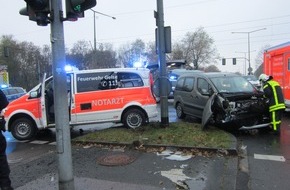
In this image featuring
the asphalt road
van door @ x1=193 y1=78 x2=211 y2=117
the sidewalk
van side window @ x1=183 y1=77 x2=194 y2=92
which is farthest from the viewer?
van side window @ x1=183 y1=77 x2=194 y2=92

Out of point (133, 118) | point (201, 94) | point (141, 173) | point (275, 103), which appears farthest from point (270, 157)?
point (133, 118)

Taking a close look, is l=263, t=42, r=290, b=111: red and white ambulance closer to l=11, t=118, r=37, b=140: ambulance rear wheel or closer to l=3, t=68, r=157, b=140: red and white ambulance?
l=3, t=68, r=157, b=140: red and white ambulance

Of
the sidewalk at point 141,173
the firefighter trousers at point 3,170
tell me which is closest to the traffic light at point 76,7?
the firefighter trousers at point 3,170

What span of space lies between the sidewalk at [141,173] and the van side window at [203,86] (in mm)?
3776

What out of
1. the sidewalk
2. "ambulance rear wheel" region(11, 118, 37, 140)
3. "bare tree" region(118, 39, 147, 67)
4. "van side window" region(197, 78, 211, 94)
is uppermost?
"bare tree" region(118, 39, 147, 67)

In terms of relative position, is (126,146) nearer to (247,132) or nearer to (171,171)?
(171,171)

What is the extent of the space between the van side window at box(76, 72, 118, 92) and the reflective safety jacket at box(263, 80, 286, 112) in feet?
14.6

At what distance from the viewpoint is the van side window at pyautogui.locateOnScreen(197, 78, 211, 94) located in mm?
11072

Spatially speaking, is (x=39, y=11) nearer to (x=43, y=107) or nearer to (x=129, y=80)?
(x=43, y=107)

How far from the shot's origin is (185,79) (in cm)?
1312

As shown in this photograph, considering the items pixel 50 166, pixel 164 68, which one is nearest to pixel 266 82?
pixel 164 68

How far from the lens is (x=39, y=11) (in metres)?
4.48

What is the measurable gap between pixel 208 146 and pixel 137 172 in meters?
2.04

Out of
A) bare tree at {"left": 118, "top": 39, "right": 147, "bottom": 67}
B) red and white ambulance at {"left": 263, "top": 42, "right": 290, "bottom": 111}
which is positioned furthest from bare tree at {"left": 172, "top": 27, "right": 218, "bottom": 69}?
red and white ambulance at {"left": 263, "top": 42, "right": 290, "bottom": 111}
